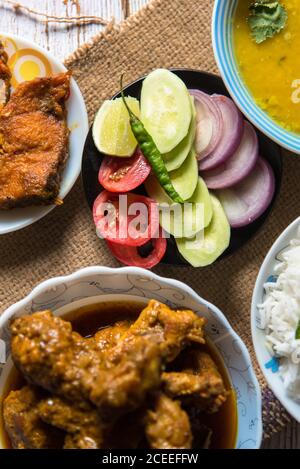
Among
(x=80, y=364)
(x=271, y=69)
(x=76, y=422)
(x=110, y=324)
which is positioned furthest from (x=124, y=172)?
(x=76, y=422)

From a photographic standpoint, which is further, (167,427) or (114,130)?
(114,130)

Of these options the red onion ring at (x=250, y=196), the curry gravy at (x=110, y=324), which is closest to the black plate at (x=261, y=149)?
the red onion ring at (x=250, y=196)

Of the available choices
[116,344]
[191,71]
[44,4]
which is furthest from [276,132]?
[44,4]

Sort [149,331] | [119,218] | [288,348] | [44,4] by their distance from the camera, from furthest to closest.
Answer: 1. [44,4]
2. [119,218]
3. [288,348]
4. [149,331]

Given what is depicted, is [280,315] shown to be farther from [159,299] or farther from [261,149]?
[261,149]

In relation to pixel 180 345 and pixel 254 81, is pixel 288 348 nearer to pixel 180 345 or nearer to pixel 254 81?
pixel 180 345

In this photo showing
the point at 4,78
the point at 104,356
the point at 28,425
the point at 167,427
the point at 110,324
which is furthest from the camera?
the point at 4,78

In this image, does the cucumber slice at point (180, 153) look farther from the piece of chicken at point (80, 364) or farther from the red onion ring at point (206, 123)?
the piece of chicken at point (80, 364)
